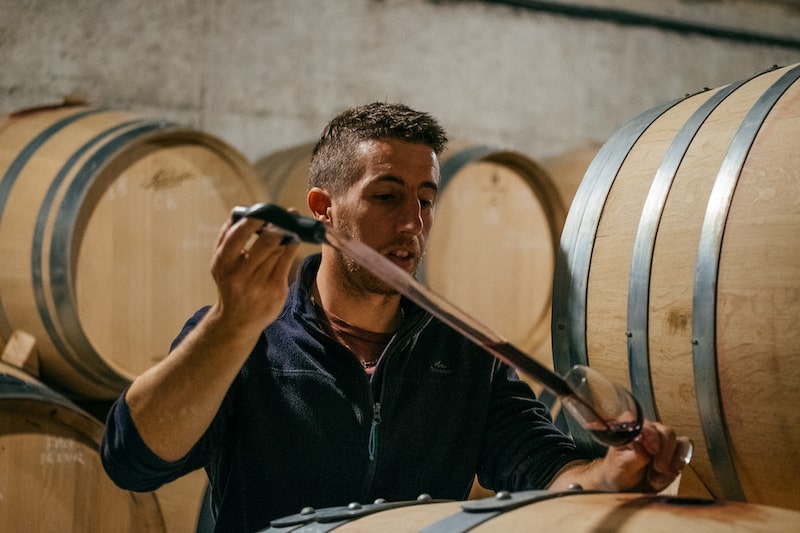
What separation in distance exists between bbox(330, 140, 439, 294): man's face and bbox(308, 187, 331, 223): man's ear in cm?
8

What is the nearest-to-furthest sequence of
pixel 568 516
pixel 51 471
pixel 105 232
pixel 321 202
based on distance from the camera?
1. pixel 568 516
2. pixel 321 202
3. pixel 51 471
4. pixel 105 232

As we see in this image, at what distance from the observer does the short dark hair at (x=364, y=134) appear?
201 cm

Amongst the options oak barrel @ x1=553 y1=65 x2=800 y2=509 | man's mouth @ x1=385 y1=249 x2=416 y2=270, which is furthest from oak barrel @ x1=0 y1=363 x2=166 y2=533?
oak barrel @ x1=553 y1=65 x2=800 y2=509

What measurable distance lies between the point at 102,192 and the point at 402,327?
1474 mm

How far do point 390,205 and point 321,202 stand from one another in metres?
0.23

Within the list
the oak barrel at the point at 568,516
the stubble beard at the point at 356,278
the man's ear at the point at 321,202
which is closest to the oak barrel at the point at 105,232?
the man's ear at the point at 321,202

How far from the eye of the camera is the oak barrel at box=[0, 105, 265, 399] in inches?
116

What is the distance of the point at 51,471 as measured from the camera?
2.71 metres

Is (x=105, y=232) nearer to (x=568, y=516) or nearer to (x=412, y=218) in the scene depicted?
(x=412, y=218)

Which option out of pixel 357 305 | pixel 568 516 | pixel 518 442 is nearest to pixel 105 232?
pixel 357 305

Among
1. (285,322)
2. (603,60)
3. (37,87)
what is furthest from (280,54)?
(285,322)

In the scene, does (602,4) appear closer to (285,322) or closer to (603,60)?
(603,60)

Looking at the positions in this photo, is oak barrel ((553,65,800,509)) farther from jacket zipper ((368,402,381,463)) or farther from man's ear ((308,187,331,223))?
man's ear ((308,187,331,223))

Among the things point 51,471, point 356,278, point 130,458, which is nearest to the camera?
point 130,458
